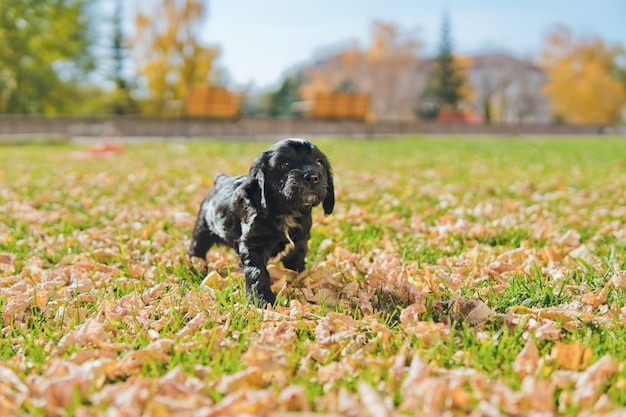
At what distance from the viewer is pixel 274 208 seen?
10.7ft

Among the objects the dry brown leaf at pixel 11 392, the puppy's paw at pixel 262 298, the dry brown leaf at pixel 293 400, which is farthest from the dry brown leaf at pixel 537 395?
the dry brown leaf at pixel 11 392

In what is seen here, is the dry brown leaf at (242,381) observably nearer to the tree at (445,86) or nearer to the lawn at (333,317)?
the lawn at (333,317)

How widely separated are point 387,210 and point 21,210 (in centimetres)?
365

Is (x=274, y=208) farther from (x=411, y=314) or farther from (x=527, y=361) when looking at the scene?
(x=527, y=361)

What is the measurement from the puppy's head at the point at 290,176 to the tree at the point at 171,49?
39261 mm

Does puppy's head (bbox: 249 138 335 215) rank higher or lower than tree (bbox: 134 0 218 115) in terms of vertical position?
lower

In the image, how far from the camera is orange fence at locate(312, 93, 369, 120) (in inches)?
998

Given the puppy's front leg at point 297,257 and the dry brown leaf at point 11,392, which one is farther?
the puppy's front leg at point 297,257

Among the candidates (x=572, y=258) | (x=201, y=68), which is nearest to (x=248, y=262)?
(x=572, y=258)

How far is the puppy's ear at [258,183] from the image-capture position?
10.6 ft

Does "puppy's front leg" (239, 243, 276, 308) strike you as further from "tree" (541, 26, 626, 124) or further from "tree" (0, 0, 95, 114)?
"tree" (541, 26, 626, 124)

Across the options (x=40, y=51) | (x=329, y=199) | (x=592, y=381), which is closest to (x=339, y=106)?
(x=40, y=51)

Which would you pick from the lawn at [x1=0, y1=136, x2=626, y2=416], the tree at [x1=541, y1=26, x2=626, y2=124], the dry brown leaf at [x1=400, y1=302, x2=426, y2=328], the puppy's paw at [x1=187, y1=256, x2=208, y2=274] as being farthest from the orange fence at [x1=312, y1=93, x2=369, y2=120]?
the tree at [x1=541, y1=26, x2=626, y2=124]

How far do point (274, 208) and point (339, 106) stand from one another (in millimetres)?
22738
